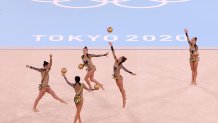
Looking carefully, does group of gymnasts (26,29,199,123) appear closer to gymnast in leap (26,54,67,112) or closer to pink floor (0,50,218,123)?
gymnast in leap (26,54,67,112)

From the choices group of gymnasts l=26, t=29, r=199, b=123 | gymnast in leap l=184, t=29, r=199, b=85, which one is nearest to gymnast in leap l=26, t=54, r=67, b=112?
group of gymnasts l=26, t=29, r=199, b=123

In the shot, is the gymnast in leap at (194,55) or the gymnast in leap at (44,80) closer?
the gymnast in leap at (44,80)

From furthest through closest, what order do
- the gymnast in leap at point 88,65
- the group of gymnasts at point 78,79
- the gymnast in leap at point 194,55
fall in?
the gymnast in leap at point 194,55, the gymnast in leap at point 88,65, the group of gymnasts at point 78,79

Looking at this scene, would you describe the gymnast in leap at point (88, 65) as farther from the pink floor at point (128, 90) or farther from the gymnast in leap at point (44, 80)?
the gymnast in leap at point (44, 80)

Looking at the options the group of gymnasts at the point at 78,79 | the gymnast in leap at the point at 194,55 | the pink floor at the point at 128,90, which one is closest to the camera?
the group of gymnasts at the point at 78,79

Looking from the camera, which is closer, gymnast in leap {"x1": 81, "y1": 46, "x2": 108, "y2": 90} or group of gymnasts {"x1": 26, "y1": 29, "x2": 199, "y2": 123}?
group of gymnasts {"x1": 26, "y1": 29, "x2": 199, "y2": 123}

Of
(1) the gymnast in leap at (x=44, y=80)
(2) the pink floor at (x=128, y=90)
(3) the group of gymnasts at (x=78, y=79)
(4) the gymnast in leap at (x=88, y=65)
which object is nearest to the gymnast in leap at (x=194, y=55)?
(3) the group of gymnasts at (x=78, y=79)

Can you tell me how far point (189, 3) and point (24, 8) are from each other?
8826mm

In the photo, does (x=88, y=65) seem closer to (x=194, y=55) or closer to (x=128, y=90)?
(x=128, y=90)

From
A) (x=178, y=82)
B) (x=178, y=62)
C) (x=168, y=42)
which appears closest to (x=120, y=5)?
(x=168, y=42)

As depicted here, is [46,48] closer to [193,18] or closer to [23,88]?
[23,88]

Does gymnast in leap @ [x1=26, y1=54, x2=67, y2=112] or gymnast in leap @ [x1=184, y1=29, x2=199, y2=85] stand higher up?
gymnast in leap @ [x1=184, y1=29, x2=199, y2=85]

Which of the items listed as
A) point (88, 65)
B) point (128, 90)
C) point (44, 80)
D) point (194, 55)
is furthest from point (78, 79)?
point (194, 55)

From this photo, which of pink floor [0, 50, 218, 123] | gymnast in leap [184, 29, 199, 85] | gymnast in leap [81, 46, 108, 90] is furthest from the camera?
gymnast in leap [184, 29, 199, 85]
